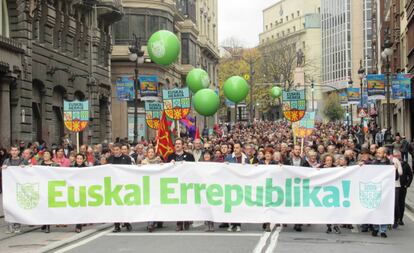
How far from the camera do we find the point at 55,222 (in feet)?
48.1

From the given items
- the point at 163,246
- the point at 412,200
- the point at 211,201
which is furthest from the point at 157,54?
the point at 163,246

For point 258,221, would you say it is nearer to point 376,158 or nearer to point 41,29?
point 376,158

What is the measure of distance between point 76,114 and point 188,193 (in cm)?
1095

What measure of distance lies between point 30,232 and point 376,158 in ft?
23.6

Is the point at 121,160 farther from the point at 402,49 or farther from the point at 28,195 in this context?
the point at 402,49

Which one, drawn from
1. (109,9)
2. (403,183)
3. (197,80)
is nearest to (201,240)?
(403,183)

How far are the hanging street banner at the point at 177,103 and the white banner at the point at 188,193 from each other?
1152cm

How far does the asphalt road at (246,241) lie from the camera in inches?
478

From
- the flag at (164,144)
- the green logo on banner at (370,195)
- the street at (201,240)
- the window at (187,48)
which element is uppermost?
the window at (187,48)

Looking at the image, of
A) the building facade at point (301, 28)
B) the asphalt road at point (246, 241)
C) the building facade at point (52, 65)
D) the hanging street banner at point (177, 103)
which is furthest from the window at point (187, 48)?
the building facade at point (301, 28)

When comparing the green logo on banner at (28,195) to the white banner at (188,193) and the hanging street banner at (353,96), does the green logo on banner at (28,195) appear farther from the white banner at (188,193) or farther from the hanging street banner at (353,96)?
the hanging street banner at (353,96)

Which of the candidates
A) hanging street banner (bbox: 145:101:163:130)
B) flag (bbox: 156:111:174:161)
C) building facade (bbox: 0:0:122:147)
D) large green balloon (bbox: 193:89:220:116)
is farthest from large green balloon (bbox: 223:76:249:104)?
Answer: flag (bbox: 156:111:174:161)

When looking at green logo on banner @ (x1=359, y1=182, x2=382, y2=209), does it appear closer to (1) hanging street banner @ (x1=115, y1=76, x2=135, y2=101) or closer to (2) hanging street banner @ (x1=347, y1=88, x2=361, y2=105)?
(1) hanging street banner @ (x1=115, y1=76, x2=135, y2=101)

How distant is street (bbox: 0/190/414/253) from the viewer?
1222 cm
